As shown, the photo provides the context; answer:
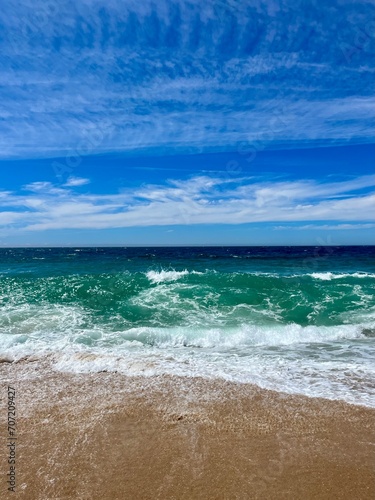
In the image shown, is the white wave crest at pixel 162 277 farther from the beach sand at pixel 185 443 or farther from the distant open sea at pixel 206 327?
the beach sand at pixel 185 443

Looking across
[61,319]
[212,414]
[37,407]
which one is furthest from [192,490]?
[61,319]

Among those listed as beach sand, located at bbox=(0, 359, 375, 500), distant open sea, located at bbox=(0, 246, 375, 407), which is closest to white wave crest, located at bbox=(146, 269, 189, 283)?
distant open sea, located at bbox=(0, 246, 375, 407)

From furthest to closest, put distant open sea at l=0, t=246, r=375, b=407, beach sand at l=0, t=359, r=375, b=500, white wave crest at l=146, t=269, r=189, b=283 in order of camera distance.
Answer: white wave crest at l=146, t=269, r=189, b=283 → distant open sea at l=0, t=246, r=375, b=407 → beach sand at l=0, t=359, r=375, b=500

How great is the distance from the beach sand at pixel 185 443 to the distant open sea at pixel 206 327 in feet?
2.55

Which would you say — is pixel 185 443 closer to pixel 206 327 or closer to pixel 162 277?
pixel 206 327

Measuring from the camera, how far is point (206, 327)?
11.4m

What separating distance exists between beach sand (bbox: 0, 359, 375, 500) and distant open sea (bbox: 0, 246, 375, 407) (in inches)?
30.6

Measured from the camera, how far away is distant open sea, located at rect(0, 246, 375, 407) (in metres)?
7.35

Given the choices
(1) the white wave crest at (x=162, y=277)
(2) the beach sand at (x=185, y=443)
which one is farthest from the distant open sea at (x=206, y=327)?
(2) the beach sand at (x=185, y=443)

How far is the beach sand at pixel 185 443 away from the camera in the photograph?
396 centimetres

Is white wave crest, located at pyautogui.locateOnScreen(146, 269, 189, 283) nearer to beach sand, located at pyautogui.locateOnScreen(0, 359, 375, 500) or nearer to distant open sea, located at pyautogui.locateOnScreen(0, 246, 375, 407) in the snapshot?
distant open sea, located at pyautogui.locateOnScreen(0, 246, 375, 407)

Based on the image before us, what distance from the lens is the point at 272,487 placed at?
12.9 feet

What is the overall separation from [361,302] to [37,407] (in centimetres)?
1429

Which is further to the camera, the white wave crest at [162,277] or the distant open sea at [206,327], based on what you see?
the white wave crest at [162,277]
